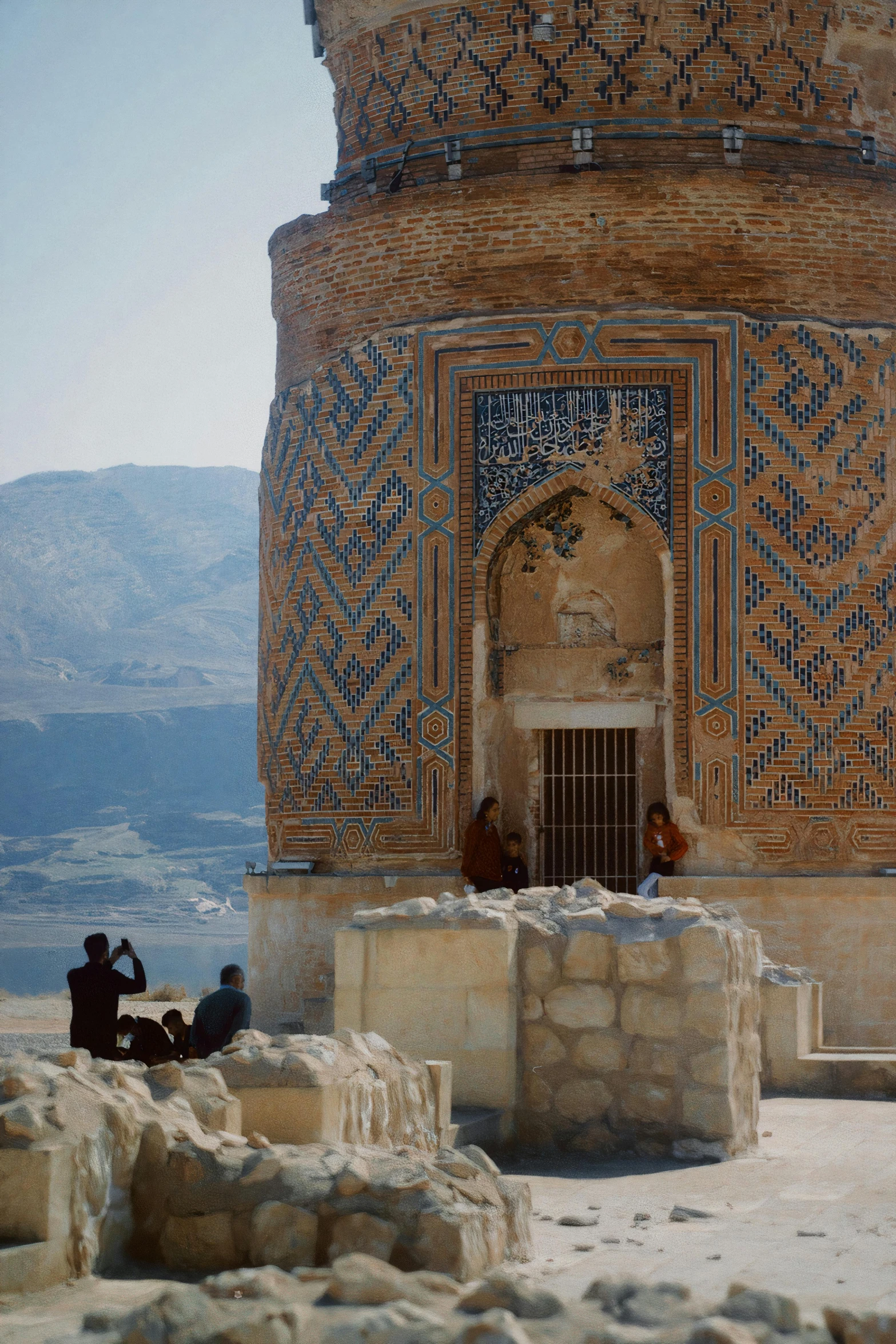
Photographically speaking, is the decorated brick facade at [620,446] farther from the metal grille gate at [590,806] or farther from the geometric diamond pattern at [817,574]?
the metal grille gate at [590,806]

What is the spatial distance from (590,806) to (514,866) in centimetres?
85

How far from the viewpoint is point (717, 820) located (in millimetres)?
12648

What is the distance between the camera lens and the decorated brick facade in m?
12.8

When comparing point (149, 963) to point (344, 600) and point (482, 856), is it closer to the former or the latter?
point (344, 600)

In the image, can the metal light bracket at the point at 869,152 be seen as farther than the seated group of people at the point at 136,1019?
Yes

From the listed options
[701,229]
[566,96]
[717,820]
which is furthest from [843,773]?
[566,96]

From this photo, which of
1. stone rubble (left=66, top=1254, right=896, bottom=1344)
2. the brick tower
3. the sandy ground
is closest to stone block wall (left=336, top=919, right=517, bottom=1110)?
the sandy ground

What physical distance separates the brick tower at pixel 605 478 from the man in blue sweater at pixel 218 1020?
5.16 m

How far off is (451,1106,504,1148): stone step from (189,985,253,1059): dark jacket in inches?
46.7

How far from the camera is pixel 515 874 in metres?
12.8

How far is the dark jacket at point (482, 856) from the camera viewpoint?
12617 mm

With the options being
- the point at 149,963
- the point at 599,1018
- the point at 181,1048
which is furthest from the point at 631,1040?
the point at 149,963

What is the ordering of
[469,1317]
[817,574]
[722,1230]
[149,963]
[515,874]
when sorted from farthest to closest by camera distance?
1. [149,963]
2. [817,574]
3. [515,874]
4. [722,1230]
5. [469,1317]

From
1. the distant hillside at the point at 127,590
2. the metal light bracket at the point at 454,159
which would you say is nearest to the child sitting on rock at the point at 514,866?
the metal light bracket at the point at 454,159
